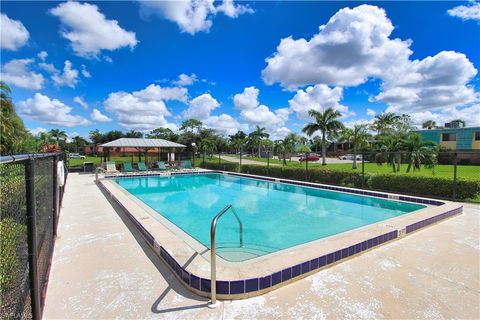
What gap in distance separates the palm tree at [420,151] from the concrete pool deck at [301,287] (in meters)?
7.65

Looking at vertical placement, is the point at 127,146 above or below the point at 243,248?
above

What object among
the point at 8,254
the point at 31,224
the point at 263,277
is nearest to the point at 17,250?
the point at 8,254

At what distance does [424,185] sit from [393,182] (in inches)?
39.1

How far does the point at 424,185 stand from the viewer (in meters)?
8.74

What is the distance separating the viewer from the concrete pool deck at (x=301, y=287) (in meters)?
2.40

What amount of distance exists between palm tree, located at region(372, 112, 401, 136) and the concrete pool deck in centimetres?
3109

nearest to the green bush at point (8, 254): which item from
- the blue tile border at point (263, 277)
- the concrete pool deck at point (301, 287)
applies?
the concrete pool deck at point (301, 287)

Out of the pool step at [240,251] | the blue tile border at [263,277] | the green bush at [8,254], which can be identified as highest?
the green bush at [8,254]

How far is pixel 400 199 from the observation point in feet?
27.1

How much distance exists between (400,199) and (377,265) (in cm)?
589

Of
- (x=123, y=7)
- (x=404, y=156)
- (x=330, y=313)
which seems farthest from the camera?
(x=404, y=156)

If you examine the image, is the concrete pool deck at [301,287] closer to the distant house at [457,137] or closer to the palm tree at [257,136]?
the distant house at [457,137]

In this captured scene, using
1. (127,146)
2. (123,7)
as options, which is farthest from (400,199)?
(127,146)

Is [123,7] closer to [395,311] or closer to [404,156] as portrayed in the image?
[395,311]
